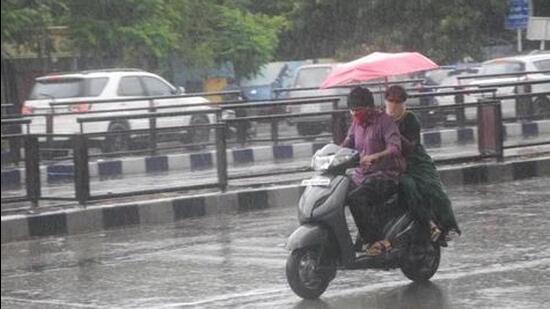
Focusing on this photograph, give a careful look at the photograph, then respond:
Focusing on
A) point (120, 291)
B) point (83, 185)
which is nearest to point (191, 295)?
point (120, 291)

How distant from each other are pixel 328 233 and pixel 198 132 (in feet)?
24.5

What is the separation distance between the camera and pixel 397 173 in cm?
791

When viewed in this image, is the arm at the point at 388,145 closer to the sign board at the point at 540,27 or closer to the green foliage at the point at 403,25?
the sign board at the point at 540,27

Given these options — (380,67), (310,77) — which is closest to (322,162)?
(380,67)

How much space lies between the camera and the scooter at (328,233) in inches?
299

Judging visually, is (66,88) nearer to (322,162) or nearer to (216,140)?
(216,140)

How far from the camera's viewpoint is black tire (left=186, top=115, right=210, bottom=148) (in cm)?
1480

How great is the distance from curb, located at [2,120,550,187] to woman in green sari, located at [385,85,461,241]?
4249mm

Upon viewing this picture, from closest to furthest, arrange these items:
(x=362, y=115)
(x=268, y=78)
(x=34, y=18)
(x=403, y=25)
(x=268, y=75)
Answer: (x=362, y=115)
(x=34, y=18)
(x=403, y=25)
(x=268, y=75)
(x=268, y=78)

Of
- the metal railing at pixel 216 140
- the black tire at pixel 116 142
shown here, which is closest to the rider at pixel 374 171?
the metal railing at pixel 216 140

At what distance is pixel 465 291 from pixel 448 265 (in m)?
1.23

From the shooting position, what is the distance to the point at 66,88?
24.8 m

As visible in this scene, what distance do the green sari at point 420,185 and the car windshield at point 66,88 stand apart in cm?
1723

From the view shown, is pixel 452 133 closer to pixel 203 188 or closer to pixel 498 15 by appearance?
pixel 203 188
